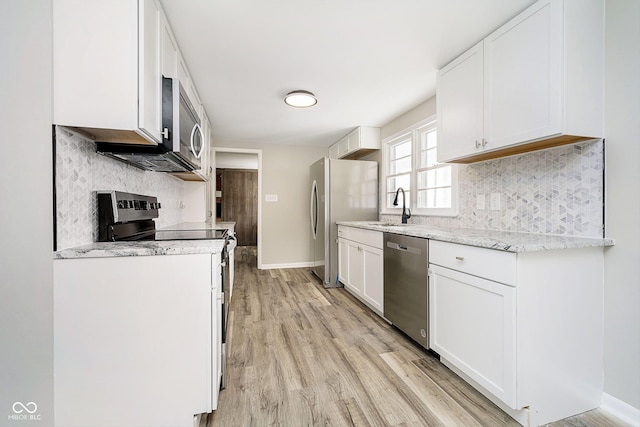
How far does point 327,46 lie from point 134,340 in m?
2.12

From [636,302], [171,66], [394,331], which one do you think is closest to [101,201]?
[171,66]

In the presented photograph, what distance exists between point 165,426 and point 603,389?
7.26ft

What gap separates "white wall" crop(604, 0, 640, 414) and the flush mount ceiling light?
2.11m

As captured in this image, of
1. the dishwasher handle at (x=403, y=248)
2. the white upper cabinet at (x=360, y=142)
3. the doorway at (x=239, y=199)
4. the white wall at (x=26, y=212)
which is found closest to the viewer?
the white wall at (x=26, y=212)

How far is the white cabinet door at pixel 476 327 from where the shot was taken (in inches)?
53.2

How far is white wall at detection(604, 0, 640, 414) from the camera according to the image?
1369mm

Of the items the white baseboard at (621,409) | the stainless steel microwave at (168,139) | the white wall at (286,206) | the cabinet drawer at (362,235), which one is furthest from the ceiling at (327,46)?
the white baseboard at (621,409)

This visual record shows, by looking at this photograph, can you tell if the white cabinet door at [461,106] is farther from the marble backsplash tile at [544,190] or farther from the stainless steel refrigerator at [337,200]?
the stainless steel refrigerator at [337,200]

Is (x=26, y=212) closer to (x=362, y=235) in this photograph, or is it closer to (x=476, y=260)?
(x=476, y=260)

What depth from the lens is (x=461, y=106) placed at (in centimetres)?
205

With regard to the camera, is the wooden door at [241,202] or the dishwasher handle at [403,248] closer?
the dishwasher handle at [403,248]

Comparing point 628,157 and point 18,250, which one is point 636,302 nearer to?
point 628,157

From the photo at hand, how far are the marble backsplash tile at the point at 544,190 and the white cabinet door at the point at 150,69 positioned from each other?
232 cm

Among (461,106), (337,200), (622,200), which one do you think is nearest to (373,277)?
(337,200)
